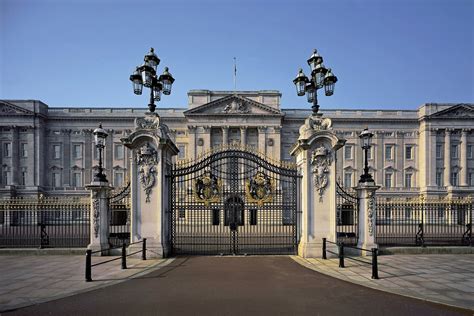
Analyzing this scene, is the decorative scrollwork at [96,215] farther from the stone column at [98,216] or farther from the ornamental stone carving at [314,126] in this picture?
the ornamental stone carving at [314,126]

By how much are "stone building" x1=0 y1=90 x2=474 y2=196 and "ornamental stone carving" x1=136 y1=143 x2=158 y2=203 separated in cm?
4286

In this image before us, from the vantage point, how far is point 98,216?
13789mm

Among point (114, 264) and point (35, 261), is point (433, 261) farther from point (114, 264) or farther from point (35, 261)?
point (35, 261)

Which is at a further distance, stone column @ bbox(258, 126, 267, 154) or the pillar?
the pillar

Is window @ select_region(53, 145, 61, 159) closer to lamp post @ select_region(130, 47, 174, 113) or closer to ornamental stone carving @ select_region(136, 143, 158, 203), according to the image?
lamp post @ select_region(130, 47, 174, 113)

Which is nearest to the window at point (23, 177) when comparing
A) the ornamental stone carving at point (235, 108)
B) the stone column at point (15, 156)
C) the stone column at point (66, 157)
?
the stone column at point (15, 156)

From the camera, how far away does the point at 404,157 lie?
202 ft

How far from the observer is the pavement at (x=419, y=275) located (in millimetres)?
8359

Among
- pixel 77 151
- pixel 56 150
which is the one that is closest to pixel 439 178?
pixel 77 151

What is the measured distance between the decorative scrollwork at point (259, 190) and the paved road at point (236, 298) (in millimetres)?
4274

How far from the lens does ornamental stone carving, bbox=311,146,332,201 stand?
1368 centimetres

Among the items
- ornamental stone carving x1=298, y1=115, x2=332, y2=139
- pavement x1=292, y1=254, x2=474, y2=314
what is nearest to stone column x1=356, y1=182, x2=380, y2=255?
pavement x1=292, y1=254, x2=474, y2=314

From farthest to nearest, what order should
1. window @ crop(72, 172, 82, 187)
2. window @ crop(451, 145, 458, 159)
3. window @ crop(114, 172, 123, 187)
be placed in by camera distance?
window @ crop(451, 145, 458, 159) < window @ crop(72, 172, 82, 187) < window @ crop(114, 172, 123, 187)

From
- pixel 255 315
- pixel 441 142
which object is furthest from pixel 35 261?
pixel 441 142
